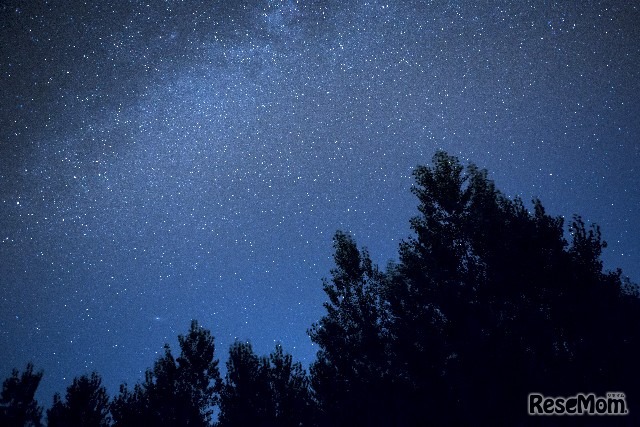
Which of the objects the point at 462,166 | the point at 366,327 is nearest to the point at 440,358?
the point at 366,327

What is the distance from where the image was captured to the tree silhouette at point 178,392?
2067cm

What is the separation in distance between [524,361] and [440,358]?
332cm

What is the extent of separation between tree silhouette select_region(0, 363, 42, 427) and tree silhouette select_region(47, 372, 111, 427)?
408 centimetres

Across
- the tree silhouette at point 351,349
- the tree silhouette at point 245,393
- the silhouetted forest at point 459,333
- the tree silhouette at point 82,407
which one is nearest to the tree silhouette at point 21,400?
the tree silhouette at point 82,407

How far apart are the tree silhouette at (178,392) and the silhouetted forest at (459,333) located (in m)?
0.17

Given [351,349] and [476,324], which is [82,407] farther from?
[476,324]

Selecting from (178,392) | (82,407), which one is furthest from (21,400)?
(178,392)

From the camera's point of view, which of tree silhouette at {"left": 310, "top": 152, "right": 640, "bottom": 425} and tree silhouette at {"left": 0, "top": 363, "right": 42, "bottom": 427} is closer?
tree silhouette at {"left": 310, "top": 152, "right": 640, "bottom": 425}

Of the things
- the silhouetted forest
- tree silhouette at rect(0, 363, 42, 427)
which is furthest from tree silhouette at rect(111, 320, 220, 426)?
tree silhouette at rect(0, 363, 42, 427)

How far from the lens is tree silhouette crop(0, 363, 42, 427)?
80.5ft

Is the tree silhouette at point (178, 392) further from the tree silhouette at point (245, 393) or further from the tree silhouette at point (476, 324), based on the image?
the tree silhouette at point (476, 324)

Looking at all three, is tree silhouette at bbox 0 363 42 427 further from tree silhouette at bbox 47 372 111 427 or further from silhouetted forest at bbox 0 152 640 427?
silhouetted forest at bbox 0 152 640 427

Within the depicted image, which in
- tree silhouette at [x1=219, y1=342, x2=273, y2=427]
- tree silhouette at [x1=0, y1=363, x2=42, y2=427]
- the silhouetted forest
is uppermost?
the silhouetted forest

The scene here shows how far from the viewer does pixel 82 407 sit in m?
23.0
